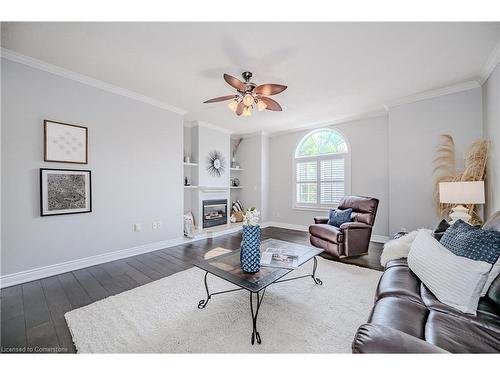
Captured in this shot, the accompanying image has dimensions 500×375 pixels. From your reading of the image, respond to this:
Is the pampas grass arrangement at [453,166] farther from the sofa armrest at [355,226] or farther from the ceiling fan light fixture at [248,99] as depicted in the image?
the ceiling fan light fixture at [248,99]

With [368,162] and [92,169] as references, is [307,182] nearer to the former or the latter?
[368,162]

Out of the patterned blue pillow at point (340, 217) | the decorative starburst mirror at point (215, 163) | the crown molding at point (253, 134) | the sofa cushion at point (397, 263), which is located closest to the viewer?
the sofa cushion at point (397, 263)

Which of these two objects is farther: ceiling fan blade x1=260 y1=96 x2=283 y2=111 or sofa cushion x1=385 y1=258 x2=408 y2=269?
ceiling fan blade x1=260 y1=96 x2=283 y2=111

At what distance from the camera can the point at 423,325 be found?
1.04 m

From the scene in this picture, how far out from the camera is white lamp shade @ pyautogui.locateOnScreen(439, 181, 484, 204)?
7.98ft

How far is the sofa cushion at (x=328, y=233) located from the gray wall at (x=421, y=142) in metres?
1.44

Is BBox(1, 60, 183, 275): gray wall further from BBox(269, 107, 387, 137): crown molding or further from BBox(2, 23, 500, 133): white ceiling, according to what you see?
BBox(269, 107, 387, 137): crown molding

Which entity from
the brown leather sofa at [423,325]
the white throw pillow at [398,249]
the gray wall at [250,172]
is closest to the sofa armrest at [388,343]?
the brown leather sofa at [423,325]

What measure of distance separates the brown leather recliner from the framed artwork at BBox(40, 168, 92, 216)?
11.5ft

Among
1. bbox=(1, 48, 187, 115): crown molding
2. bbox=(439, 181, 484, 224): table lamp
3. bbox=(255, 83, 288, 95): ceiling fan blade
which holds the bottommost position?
bbox=(439, 181, 484, 224): table lamp

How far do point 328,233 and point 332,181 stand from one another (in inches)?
78.7

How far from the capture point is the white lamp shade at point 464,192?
7.98 ft

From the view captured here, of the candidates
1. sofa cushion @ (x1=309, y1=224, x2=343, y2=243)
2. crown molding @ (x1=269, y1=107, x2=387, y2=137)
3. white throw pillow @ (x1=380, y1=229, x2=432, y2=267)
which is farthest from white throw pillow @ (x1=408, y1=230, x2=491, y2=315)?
crown molding @ (x1=269, y1=107, x2=387, y2=137)
